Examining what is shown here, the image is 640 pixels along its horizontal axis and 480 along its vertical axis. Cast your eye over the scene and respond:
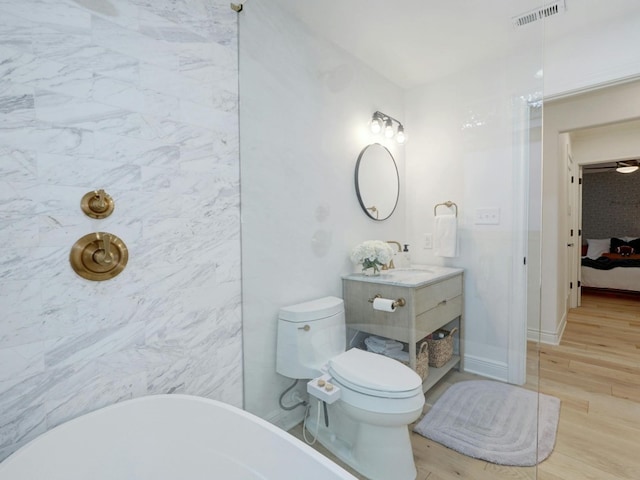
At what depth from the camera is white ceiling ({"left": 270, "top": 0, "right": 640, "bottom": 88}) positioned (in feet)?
5.81

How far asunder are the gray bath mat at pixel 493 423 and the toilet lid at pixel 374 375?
0.49m

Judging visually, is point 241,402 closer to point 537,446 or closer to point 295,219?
point 295,219

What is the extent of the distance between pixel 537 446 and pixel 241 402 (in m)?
1.48

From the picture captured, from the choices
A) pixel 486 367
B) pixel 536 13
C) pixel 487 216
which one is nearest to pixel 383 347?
pixel 486 367

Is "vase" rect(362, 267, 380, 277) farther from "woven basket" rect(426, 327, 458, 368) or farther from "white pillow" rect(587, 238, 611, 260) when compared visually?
"white pillow" rect(587, 238, 611, 260)

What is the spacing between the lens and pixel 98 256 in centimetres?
116

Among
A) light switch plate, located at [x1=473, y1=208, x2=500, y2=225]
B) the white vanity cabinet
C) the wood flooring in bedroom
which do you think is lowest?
the wood flooring in bedroom

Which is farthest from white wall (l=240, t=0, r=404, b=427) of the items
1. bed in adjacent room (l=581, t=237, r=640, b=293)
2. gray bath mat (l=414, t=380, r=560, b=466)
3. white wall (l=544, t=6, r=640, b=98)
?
bed in adjacent room (l=581, t=237, r=640, b=293)

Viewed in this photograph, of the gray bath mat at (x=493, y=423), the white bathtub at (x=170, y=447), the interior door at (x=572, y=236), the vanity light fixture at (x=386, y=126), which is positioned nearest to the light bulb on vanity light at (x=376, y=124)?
the vanity light fixture at (x=386, y=126)

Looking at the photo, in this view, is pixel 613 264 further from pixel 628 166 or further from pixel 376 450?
pixel 376 450

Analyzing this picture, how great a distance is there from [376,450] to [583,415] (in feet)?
4.59

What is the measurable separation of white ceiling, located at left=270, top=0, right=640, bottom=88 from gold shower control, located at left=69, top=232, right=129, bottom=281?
5.00 feet

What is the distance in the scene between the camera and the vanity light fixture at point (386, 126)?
227 centimetres

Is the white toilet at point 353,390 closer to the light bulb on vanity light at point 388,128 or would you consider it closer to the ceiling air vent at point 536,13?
the light bulb on vanity light at point 388,128
